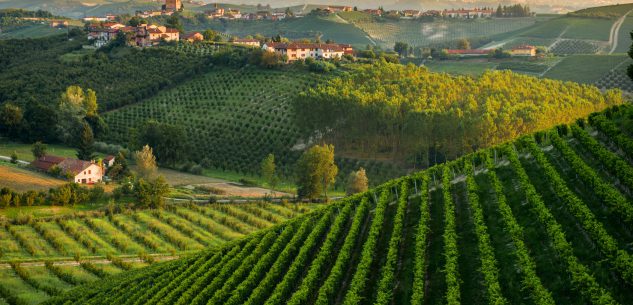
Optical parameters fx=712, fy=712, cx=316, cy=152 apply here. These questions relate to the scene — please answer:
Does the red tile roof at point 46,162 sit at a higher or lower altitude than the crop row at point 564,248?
lower

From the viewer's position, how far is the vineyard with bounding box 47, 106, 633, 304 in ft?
91.0

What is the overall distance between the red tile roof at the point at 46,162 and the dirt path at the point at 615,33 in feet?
391

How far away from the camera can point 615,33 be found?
16825 centimetres

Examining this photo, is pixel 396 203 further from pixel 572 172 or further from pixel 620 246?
pixel 620 246

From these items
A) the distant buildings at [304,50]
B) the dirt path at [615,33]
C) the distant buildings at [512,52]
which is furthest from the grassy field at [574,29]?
the distant buildings at [304,50]

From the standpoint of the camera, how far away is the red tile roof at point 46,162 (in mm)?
81688

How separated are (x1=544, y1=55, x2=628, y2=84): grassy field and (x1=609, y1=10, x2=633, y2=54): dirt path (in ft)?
83.4

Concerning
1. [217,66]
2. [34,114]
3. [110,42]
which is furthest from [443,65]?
[34,114]

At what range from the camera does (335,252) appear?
3812 cm

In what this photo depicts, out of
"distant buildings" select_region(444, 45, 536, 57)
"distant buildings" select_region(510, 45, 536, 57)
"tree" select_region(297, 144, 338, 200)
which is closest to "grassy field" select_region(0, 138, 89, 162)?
"tree" select_region(297, 144, 338, 200)

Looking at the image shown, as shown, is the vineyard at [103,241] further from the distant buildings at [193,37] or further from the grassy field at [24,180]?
the distant buildings at [193,37]

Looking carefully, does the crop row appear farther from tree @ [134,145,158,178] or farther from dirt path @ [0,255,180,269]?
tree @ [134,145,158,178]

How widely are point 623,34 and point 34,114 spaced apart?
131308mm

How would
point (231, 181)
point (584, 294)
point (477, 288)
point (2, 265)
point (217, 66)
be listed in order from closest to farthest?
point (584, 294)
point (477, 288)
point (2, 265)
point (231, 181)
point (217, 66)
